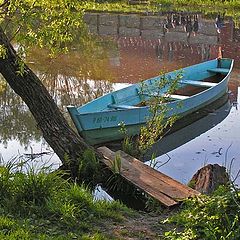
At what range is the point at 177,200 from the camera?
20.3ft

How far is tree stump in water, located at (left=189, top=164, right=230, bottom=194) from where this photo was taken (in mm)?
6746

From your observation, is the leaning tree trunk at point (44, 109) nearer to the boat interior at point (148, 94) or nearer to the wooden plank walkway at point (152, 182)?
the wooden plank walkway at point (152, 182)

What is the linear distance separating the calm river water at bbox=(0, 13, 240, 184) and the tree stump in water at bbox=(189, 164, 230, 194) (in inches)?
47.8

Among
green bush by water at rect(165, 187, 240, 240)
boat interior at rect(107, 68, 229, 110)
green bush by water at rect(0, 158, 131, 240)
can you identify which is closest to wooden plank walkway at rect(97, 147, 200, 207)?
green bush by water at rect(0, 158, 131, 240)

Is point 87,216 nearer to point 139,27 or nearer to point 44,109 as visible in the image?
point 44,109

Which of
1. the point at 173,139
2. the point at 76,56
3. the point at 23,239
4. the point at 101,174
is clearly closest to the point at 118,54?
the point at 76,56

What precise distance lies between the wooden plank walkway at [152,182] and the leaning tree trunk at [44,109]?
50 centimetres

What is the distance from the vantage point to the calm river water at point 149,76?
9.61 meters

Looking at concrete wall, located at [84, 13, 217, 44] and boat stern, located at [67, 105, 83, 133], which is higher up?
concrete wall, located at [84, 13, 217, 44]

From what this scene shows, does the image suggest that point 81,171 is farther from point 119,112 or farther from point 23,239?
point 23,239

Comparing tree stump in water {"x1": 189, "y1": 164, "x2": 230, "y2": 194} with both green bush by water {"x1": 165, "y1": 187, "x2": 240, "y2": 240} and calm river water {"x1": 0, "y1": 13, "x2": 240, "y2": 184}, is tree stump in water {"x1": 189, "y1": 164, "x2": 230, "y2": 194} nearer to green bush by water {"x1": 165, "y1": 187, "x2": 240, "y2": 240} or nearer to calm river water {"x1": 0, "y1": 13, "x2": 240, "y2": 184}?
calm river water {"x1": 0, "y1": 13, "x2": 240, "y2": 184}

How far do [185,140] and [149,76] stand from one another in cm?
539

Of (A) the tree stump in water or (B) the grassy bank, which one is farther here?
(A) the tree stump in water

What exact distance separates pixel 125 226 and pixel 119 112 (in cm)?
466
